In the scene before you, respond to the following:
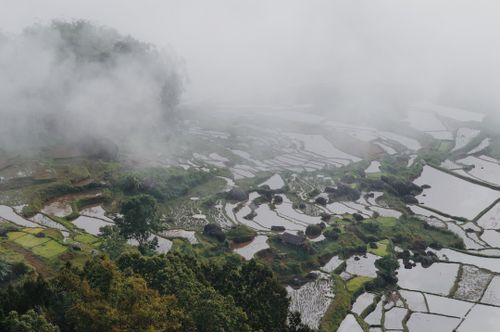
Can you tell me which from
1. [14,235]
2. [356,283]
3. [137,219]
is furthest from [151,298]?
[14,235]

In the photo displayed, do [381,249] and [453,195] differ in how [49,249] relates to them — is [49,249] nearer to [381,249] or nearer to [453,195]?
[381,249]

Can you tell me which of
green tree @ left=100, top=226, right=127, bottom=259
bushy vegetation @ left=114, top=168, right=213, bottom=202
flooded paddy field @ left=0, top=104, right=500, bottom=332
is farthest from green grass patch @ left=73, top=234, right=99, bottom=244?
bushy vegetation @ left=114, top=168, right=213, bottom=202

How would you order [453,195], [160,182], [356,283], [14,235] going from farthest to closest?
[453,195] → [160,182] → [14,235] → [356,283]

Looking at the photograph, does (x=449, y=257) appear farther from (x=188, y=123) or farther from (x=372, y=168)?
(x=188, y=123)

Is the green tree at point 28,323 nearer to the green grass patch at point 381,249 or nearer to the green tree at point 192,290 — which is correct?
the green tree at point 192,290

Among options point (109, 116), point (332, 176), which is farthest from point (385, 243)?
point (109, 116)

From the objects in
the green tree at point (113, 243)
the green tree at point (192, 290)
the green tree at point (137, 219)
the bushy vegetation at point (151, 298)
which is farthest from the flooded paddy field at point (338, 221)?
the green tree at point (192, 290)
